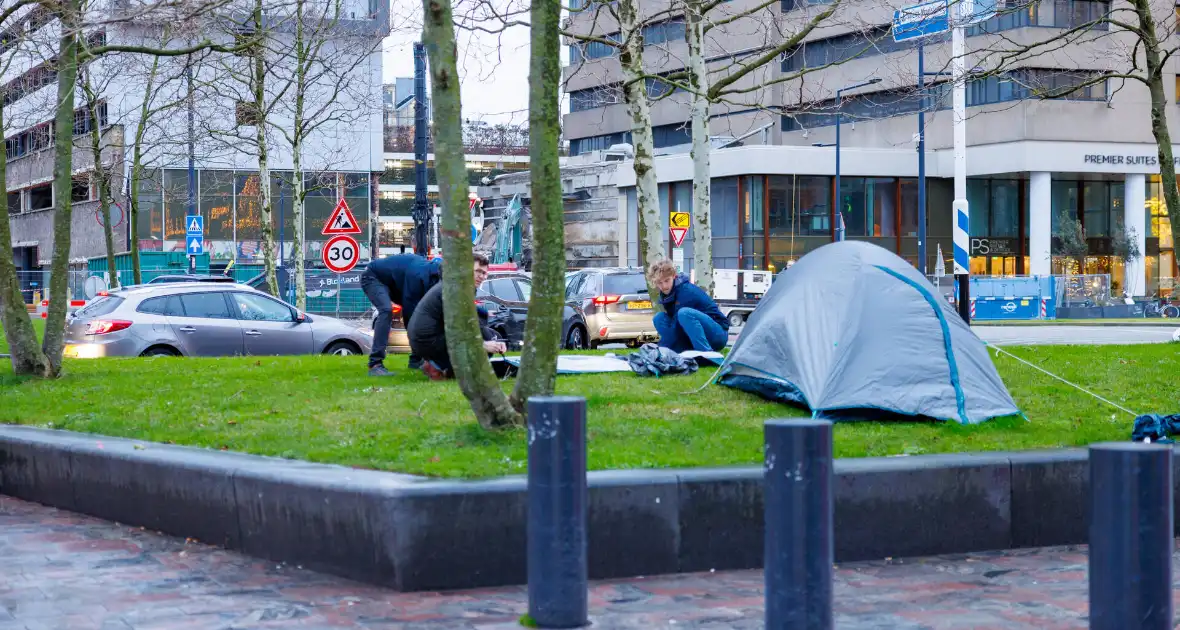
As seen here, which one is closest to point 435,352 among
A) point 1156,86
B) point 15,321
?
point 15,321

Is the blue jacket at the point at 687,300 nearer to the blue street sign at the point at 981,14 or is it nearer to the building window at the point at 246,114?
the blue street sign at the point at 981,14

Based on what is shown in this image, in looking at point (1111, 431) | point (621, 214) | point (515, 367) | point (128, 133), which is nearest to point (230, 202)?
point (128, 133)

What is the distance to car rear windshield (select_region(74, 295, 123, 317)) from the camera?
17.4m

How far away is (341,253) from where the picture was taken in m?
22.4

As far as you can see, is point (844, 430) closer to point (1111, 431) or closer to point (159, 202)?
point (1111, 431)

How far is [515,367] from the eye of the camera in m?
10.8

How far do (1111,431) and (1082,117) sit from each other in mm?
44195

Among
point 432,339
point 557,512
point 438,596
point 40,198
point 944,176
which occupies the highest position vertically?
point 40,198

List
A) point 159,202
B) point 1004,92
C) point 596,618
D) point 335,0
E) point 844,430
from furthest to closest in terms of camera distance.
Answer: point 159,202 → point 1004,92 → point 335,0 → point 844,430 → point 596,618

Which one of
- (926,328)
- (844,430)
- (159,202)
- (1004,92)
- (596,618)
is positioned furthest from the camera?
(159,202)

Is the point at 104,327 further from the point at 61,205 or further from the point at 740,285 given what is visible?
the point at 740,285

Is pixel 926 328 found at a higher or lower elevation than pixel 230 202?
lower

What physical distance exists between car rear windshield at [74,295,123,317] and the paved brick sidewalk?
10914 mm

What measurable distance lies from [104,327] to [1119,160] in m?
42.1
